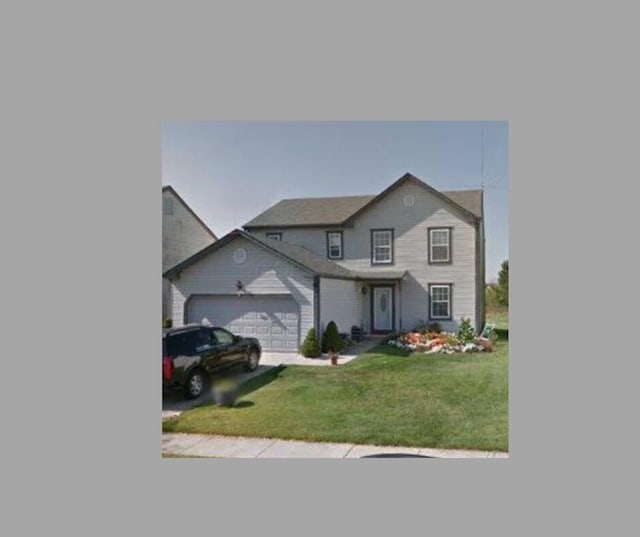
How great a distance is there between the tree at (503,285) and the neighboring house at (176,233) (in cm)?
363

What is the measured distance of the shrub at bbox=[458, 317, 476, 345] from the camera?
6645mm

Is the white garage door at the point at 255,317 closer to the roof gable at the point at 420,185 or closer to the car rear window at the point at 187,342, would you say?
Answer: the car rear window at the point at 187,342

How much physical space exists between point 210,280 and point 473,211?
3.49 m

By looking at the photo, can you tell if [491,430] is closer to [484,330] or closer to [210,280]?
[484,330]

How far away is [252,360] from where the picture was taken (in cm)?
618

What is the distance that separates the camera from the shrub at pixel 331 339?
21.6 feet

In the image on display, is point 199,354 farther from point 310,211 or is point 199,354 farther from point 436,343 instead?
point 436,343

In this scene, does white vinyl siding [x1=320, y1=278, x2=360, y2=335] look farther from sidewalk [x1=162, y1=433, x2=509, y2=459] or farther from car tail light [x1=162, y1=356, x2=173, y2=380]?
car tail light [x1=162, y1=356, x2=173, y2=380]

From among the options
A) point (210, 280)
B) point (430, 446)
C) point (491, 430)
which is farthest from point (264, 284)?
point (491, 430)

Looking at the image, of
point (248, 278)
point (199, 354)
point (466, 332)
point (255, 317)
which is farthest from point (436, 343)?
point (199, 354)

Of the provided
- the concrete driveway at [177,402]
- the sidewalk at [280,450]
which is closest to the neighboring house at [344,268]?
the concrete driveway at [177,402]

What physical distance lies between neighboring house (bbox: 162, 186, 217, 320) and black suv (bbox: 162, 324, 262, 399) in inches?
14.3

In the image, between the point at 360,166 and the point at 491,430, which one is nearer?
the point at 491,430

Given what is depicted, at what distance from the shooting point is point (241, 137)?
605cm
